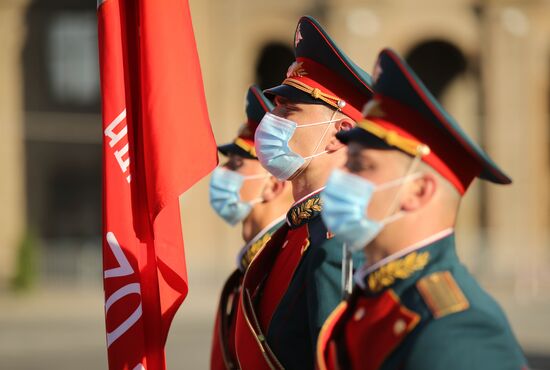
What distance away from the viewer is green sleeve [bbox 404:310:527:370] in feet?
8.86

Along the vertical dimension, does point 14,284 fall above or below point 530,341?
above

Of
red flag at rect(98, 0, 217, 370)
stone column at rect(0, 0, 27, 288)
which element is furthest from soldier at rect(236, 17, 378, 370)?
stone column at rect(0, 0, 27, 288)

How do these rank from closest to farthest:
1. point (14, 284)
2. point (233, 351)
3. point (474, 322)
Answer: point (474, 322) → point (233, 351) → point (14, 284)

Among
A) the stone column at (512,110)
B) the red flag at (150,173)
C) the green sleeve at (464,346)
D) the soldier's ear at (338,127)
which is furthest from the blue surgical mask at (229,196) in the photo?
the stone column at (512,110)

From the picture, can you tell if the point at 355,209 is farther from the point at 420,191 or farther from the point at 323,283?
the point at 323,283

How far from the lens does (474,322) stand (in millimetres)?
2740

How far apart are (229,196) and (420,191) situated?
96.7 inches

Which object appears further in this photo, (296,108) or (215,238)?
(215,238)

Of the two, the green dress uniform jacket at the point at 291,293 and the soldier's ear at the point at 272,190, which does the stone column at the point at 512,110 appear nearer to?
the soldier's ear at the point at 272,190

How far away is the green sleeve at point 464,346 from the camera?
270 cm

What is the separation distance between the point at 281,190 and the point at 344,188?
226cm

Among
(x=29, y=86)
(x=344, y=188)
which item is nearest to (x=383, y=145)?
(x=344, y=188)

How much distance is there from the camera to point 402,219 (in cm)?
290

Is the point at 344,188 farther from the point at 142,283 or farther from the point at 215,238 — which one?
the point at 215,238
